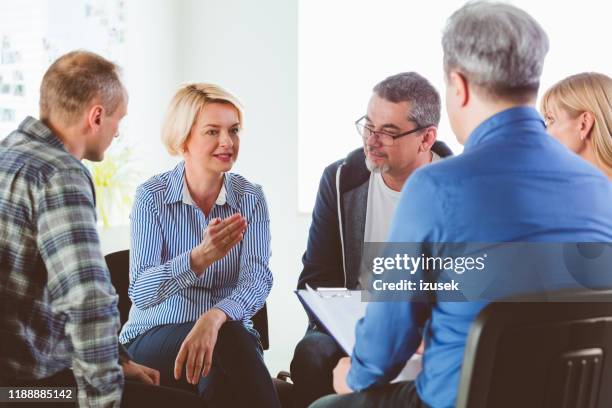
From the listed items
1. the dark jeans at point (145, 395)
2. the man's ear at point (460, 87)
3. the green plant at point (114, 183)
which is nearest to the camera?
the man's ear at point (460, 87)

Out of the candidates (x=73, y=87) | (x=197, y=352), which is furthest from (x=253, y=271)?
(x=73, y=87)

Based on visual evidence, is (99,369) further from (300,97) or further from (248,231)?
(300,97)

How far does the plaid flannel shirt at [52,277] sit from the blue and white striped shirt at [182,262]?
0.61 meters

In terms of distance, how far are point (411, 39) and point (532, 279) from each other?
3505 millimetres

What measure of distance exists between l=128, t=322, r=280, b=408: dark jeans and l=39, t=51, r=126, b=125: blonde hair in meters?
0.75

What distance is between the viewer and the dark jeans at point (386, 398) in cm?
135

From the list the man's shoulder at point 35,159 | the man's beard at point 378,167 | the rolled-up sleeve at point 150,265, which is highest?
the man's shoulder at point 35,159

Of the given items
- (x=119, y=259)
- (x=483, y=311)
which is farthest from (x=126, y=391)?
(x=483, y=311)

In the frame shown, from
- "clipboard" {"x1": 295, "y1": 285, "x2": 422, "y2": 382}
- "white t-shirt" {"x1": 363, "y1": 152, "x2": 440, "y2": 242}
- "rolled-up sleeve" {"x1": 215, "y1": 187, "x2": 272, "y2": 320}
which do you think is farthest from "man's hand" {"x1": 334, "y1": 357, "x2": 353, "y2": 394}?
"white t-shirt" {"x1": 363, "y1": 152, "x2": 440, "y2": 242}

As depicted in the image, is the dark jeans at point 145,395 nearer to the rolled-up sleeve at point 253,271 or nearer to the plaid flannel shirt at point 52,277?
the plaid flannel shirt at point 52,277

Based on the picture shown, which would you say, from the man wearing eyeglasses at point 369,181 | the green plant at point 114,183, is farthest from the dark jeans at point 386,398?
the green plant at point 114,183

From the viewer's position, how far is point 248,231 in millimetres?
2418

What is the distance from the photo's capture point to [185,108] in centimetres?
243

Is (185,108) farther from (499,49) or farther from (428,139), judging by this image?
(499,49)
